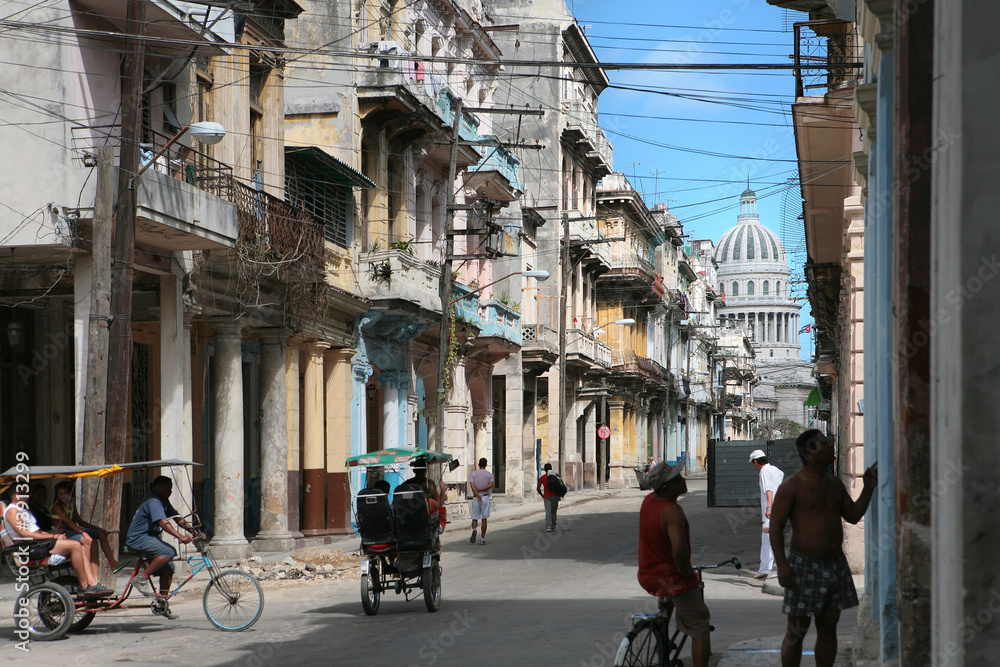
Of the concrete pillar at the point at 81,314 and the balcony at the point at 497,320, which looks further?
the balcony at the point at 497,320

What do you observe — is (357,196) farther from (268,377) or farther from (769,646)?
(769,646)

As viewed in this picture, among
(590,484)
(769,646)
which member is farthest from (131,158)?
(590,484)

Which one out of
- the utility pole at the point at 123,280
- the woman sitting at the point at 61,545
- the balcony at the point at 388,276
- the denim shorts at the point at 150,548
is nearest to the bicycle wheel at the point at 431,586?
the denim shorts at the point at 150,548

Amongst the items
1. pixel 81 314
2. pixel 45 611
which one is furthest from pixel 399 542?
pixel 81 314

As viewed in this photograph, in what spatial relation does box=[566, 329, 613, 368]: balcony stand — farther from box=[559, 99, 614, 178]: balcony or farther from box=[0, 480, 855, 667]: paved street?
box=[0, 480, 855, 667]: paved street

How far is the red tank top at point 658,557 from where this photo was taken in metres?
7.43

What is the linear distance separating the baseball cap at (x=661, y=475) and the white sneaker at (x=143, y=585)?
20.4 feet

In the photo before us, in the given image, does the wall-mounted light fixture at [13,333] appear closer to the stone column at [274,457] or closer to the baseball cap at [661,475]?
the stone column at [274,457]

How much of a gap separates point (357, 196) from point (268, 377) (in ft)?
18.1

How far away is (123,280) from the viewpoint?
14.4 m

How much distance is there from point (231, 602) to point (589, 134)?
3919cm

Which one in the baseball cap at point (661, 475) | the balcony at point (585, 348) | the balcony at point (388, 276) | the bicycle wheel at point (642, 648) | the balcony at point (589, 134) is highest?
the balcony at point (589, 134)

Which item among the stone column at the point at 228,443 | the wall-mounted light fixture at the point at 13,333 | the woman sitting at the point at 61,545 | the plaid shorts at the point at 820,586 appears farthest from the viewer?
the stone column at the point at 228,443

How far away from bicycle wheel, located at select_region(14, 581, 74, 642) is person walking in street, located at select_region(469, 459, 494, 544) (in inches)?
480
